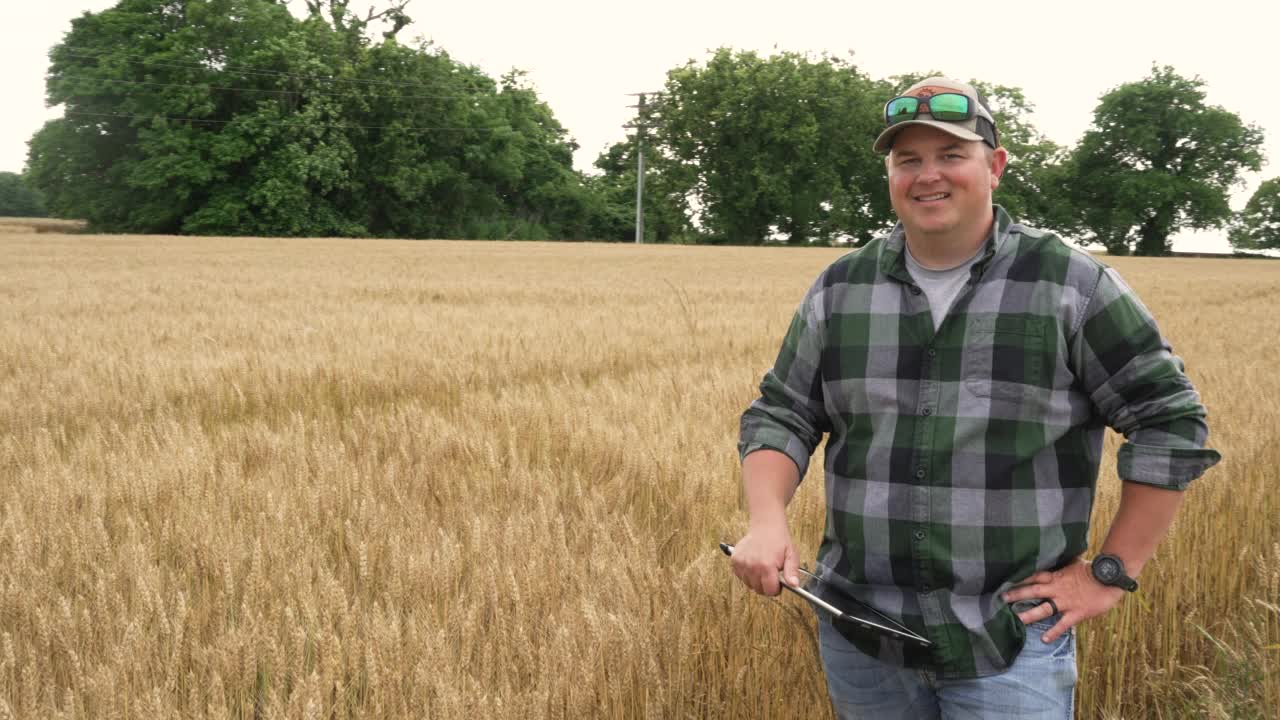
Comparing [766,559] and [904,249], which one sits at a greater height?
[904,249]

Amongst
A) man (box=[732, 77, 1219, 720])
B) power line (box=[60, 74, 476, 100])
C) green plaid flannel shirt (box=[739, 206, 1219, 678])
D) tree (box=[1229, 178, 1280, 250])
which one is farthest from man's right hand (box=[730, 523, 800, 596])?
tree (box=[1229, 178, 1280, 250])

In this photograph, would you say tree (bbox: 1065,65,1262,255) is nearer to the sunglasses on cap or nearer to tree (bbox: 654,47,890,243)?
tree (bbox: 654,47,890,243)

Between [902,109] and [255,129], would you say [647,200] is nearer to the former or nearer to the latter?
[255,129]

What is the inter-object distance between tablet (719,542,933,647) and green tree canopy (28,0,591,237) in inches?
1789

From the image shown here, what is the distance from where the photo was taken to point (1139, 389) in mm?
1462

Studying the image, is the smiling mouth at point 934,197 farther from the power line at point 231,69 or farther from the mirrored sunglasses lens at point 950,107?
the power line at point 231,69

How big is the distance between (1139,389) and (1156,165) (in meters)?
70.0

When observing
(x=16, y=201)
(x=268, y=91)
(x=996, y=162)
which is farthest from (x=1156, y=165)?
(x=16, y=201)

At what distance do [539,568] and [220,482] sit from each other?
1423mm

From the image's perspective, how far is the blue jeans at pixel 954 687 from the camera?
1.47m

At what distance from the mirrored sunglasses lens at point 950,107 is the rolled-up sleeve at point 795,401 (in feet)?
1.23

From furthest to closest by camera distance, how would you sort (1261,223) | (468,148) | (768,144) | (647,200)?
(1261,223), (647,200), (768,144), (468,148)

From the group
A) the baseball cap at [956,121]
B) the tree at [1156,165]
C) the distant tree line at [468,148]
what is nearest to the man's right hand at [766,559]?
the baseball cap at [956,121]

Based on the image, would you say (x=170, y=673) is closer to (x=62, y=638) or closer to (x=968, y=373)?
(x=62, y=638)
